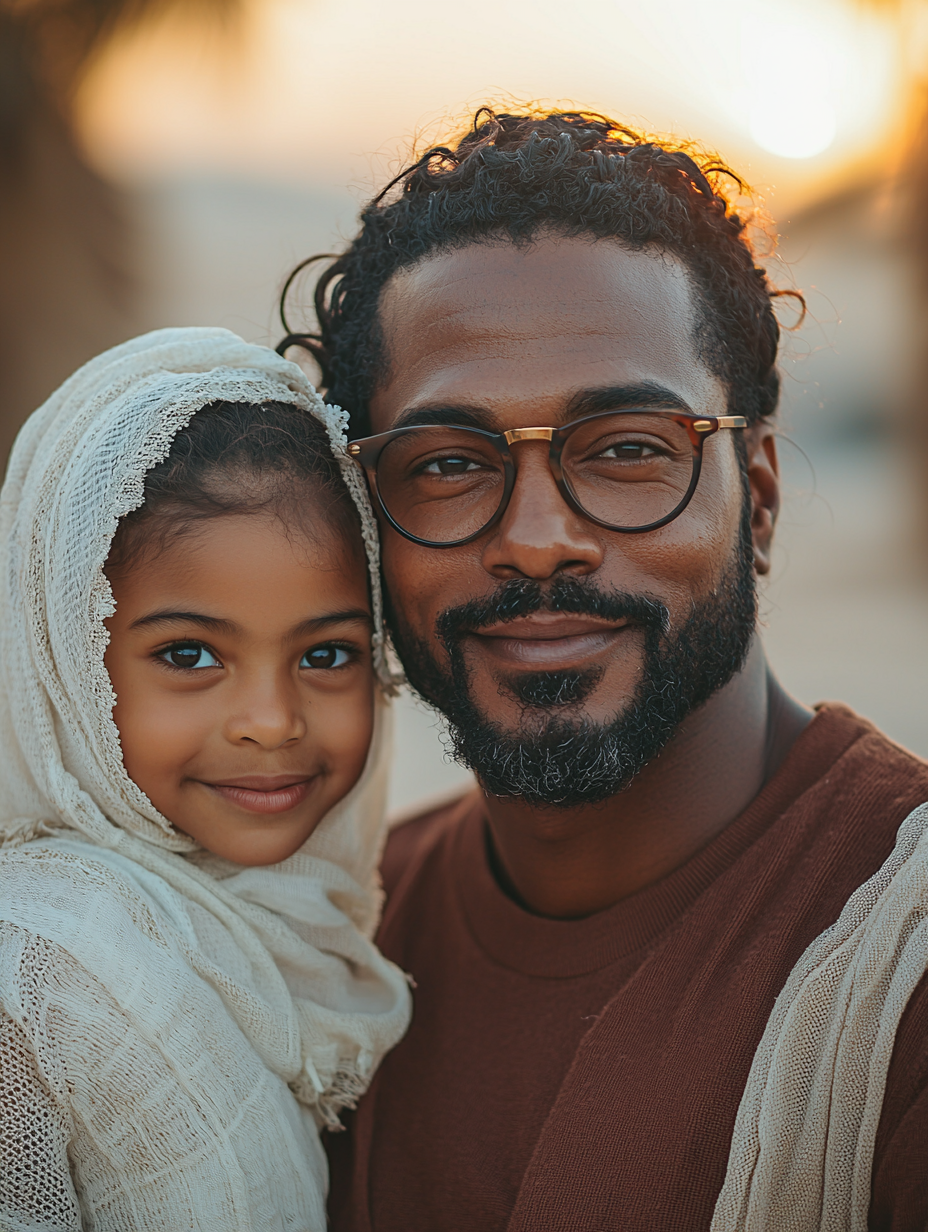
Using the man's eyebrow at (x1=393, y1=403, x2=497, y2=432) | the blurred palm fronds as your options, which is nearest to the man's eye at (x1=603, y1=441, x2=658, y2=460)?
the man's eyebrow at (x1=393, y1=403, x2=497, y2=432)

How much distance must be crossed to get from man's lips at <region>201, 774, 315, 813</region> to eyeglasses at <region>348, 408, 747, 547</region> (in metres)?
0.61

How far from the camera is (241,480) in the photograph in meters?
2.35

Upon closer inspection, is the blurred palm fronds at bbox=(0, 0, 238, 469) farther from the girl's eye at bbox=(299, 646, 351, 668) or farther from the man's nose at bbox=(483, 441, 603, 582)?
the man's nose at bbox=(483, 441, 603, 582)

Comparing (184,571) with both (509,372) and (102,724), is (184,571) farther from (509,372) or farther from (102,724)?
(509,372)

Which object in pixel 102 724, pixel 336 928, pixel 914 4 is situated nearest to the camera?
pixel 102 724

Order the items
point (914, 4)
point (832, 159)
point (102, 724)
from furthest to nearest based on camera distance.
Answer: point (832, 159) → point (914, 4) → point (102, 724)

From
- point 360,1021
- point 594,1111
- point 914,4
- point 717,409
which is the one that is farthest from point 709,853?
point 914,4

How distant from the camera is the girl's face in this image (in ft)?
7.36

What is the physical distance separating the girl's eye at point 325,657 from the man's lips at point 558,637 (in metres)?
0.40

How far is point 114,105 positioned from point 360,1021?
7.92 meters

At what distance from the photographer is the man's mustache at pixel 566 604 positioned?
2195 mm

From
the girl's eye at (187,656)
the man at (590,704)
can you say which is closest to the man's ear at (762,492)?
the man at (590,704)

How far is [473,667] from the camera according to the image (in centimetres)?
235

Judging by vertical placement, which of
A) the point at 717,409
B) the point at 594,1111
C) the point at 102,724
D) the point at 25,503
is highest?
the point at 717,409
